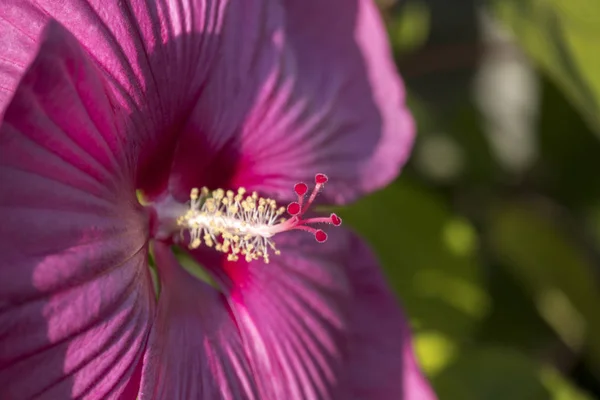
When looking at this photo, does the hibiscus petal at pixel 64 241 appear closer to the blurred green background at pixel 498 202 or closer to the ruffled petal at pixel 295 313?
the ruffled petal at pixel 295 313

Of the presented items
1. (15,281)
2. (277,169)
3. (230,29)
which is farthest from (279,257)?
(15,281)

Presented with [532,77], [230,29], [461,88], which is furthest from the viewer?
[532,77]

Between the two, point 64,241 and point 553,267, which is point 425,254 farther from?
point 64,241

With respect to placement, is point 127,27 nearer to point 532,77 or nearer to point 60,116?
point 60,116

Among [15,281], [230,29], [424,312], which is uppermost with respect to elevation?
[230,29]

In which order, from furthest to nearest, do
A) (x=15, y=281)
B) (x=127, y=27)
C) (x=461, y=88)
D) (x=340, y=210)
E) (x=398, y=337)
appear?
(x=461, y=88) < (x=340, y=210) < (x=398, y=337) < (x=127, y=27) < (x=15, y=281)

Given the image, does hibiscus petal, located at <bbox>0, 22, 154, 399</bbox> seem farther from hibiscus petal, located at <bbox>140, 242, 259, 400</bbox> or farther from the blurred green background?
the blurred green background

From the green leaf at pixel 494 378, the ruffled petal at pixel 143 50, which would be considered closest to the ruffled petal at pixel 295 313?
the ruffled petal at pixel 143 50
